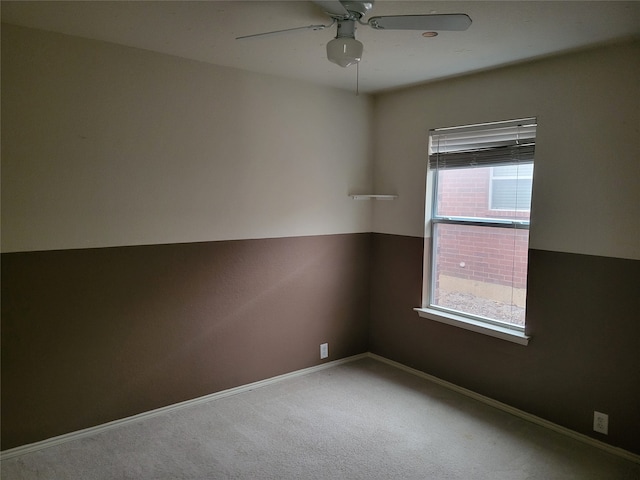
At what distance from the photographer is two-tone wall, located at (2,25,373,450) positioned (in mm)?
2586

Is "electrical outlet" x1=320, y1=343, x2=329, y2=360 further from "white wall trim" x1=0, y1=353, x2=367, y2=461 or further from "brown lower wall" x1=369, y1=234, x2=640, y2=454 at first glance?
"brown lower wall" x1=369, y1=234, x2=640, y2=454

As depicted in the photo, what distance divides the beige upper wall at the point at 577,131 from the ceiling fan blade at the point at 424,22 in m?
1.28

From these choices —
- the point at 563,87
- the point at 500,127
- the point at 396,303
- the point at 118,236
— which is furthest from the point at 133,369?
the point at 563,87

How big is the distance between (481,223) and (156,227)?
2330 mm

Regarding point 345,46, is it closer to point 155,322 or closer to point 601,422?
point 155,322

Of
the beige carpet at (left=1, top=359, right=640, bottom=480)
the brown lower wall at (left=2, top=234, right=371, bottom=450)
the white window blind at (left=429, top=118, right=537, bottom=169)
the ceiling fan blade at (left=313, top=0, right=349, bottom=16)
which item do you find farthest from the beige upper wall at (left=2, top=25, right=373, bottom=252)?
the ceiling fan blade at (left=313, top=0, right=349, bottom=16)

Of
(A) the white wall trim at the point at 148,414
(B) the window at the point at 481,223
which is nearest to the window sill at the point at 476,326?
(B) the window at the point at 481,223

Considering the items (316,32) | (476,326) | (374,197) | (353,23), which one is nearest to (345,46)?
(353,23)

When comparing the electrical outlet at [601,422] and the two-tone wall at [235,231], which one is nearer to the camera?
the two-tone wall at [235,231]

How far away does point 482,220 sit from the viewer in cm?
340

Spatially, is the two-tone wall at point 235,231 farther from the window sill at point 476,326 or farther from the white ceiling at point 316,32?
the white ceiling at point 316,32

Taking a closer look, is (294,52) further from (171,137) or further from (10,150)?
(10,150)

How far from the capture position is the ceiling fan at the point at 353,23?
1.90m

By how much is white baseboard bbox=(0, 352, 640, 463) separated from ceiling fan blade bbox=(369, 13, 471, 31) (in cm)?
255
